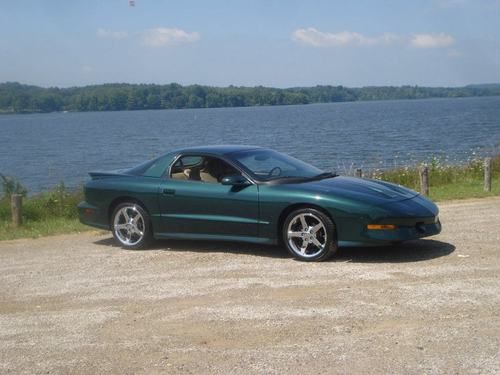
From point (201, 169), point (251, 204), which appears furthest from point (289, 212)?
point (201, 169)

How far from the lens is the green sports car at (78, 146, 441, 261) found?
8500 mm

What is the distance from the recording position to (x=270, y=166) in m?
9.63

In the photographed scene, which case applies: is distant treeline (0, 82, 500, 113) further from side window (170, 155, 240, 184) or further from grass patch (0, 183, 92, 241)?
side window (170, 155, 240, 184)

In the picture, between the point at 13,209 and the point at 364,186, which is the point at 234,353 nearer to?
the point at 364,186

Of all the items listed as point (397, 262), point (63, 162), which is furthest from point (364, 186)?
point (63, 162)

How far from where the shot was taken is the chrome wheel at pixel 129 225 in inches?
394

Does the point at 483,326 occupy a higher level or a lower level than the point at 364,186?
lower

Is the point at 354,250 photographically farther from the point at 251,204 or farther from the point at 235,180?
the point at 235,180

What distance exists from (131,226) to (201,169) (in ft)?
4.09

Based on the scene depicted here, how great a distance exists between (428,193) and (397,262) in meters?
7.24

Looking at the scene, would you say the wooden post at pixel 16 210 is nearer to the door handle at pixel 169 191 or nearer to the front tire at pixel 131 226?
the front tire at pixel 131 226

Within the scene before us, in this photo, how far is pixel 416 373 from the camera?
4895 mm

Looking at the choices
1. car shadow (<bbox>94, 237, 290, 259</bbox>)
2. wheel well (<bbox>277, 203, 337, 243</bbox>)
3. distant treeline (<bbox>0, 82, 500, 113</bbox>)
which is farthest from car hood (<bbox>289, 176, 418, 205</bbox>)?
distant treeline (<bbox>0, 82, 500, 113</bbox>)

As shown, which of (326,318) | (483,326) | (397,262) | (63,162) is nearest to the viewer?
(483,326)
